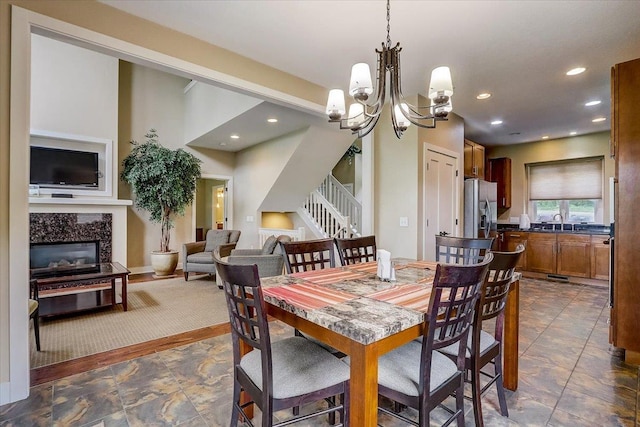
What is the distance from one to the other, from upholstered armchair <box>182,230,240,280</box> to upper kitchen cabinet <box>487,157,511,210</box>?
542cm

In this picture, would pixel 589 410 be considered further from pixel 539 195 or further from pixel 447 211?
pixel 539 195

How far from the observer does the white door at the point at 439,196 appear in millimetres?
4031

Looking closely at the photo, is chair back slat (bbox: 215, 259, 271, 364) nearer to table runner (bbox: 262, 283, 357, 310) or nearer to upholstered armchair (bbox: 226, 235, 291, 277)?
table runner (bbox: 262, 283, 357, 310)

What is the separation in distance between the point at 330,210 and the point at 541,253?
3921 millimetres

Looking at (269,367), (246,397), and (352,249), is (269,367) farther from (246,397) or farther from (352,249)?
(352,249)

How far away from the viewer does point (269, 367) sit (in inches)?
48.6

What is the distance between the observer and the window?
5.62 metres

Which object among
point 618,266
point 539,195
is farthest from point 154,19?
point 539,195

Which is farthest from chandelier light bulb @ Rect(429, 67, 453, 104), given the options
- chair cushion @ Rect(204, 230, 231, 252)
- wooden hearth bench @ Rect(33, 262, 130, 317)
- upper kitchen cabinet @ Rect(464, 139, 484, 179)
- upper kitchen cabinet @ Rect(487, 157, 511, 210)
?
upper kitchen cabinet @ Rect(487, 157, 511, 210)

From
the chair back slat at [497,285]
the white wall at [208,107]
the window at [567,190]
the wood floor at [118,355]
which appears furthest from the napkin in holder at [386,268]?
the window at [567,190]

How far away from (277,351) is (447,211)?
364 centimetres

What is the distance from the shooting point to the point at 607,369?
2.37 meters

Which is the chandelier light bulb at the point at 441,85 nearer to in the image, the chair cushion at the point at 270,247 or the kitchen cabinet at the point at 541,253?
the chair cushion at the point at 270,247

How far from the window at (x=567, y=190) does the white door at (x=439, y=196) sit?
290 centimetres
